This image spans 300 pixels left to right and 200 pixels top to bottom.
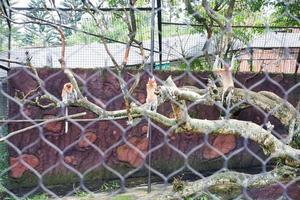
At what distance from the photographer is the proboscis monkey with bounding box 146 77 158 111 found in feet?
8.33

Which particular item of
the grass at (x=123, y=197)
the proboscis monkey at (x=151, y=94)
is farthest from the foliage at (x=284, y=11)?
the grass at (x=123, y=197)

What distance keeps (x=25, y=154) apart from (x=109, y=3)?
1549 millimetres

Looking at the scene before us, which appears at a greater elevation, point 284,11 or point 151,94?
point 284,11

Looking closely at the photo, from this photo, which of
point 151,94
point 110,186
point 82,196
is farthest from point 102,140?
point 151,94

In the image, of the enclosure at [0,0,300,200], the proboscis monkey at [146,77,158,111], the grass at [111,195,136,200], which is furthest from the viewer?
the grass at [111,195,136,200]

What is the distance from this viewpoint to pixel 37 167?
4.21 m

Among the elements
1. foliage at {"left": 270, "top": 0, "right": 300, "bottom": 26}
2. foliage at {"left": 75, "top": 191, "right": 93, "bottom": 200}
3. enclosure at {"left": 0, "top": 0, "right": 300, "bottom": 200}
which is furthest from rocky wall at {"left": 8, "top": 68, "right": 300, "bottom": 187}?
foliage at {"left": 270, "top": 0, "right": 300, "bottom": 26}

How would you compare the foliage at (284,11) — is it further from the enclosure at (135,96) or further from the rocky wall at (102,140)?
the rocky wall at (102,140)

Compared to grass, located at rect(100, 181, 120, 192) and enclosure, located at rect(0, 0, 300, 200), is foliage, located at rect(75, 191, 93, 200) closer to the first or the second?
enclosure, located at rect(0, 0, 300, 200)

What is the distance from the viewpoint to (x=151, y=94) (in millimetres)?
2574

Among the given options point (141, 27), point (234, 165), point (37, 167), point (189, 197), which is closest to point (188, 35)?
point (141, 27)

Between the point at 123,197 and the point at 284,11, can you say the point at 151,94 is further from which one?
the point at 284,11

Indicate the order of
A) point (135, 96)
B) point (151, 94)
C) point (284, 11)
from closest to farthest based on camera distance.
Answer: point (151, 94) < point (284, 11) < point (135, 96)

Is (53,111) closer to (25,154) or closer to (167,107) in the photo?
(25,154)
